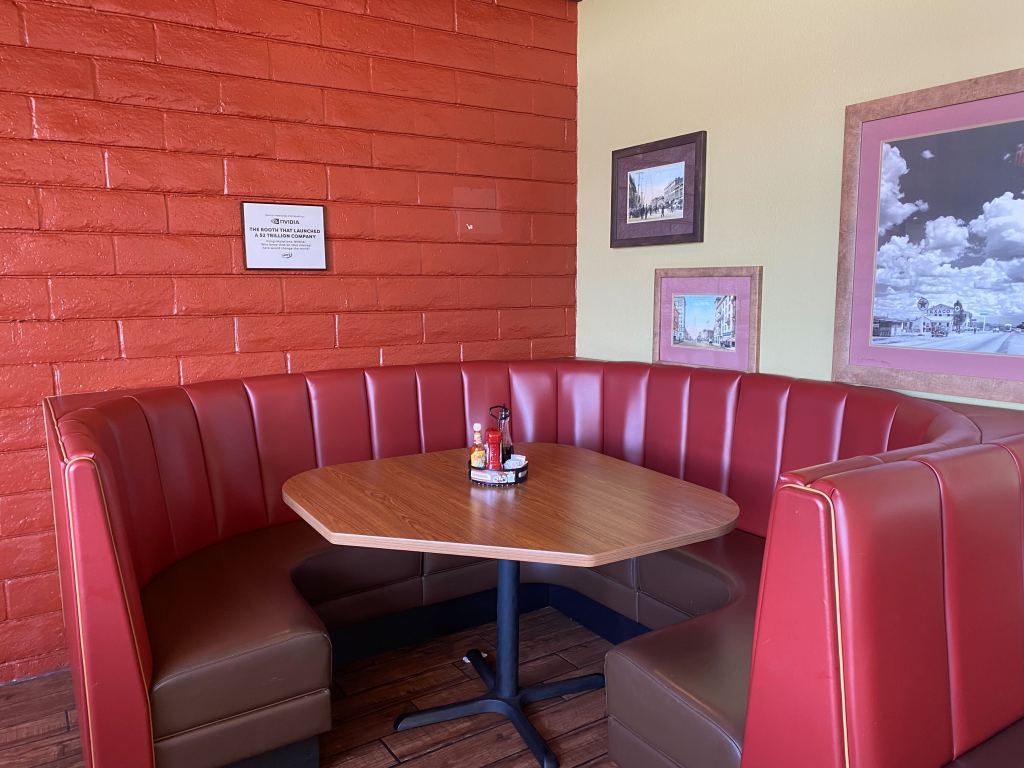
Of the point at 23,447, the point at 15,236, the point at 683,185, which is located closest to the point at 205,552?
the point at 23,447

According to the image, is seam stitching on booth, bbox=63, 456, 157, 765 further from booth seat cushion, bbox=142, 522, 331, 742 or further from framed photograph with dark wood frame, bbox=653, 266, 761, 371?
framed photograph with dark wood frame, bbox=653, 266, 761, 371

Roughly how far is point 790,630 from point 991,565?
44 centimetres

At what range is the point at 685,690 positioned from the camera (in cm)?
158

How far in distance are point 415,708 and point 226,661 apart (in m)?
0.84

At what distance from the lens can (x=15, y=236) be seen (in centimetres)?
247

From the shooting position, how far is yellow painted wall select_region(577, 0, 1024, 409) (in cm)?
230

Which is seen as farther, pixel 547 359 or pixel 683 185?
pixel 547 359

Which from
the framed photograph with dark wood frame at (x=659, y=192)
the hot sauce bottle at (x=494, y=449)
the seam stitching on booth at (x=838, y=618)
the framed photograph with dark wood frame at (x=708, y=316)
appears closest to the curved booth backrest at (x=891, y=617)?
the seam stitching on booth at (x=838, y=618)

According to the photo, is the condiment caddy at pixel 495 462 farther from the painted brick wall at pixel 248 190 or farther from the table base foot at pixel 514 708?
the painted brick wall at pixel 248 190

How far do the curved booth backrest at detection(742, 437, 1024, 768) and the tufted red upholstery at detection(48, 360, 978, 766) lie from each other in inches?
7.6

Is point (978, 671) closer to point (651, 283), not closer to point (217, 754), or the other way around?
point (217, 754)

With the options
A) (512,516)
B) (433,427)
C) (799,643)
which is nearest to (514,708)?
(512,516)

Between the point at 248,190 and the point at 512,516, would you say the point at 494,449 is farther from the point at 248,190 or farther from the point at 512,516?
the point at 248,190

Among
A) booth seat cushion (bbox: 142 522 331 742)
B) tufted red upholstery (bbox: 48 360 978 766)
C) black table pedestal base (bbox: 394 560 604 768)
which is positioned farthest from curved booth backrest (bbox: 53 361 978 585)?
black table pedestal base (bbox: 394 560 604 768)
